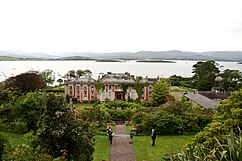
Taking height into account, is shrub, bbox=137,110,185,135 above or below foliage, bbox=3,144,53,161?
below

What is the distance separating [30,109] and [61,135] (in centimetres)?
1067

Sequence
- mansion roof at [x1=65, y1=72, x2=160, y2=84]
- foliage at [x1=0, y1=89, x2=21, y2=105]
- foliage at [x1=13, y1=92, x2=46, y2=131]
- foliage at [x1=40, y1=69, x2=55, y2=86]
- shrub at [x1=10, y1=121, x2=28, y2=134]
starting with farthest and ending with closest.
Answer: foliage at [x1=40, y1=69, x2=55, y2=86]
mansion roof at [x1=65, y1=72, x2=160, y2=84]
foliage at [x1=0, y1=89, x2=21, y2=105]
shrub at [x1=10, y1=121, x2=28, y2=134]
foliage at [x1=13, y1=92, x2=46, y2=131]

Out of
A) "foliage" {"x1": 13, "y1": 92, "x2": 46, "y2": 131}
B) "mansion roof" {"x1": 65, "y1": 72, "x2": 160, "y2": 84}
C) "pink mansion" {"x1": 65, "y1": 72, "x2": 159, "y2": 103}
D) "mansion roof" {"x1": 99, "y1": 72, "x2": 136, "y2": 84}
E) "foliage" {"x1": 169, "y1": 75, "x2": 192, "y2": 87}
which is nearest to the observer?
"foliage" {"x1": 13, "y1": 92, "x2": 46, "y2": 131}

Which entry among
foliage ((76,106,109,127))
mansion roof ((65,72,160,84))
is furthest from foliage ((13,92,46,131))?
mansion roof ((65,72,160,84))

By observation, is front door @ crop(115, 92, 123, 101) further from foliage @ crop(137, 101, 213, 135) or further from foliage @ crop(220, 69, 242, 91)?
foliage @ crop(220, 69, 242, 91)

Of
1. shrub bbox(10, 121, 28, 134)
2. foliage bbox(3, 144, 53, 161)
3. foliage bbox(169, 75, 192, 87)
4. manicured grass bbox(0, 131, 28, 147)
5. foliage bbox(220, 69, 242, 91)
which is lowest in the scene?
foliage bbox(169, 75, 192, 87)

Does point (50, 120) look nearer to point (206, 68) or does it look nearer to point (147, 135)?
point (147, 135)

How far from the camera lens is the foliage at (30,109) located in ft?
65.1

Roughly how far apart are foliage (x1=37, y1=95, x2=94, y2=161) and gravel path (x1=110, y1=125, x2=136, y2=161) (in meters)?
5.58

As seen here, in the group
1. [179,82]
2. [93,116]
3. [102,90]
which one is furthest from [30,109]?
[179,82]

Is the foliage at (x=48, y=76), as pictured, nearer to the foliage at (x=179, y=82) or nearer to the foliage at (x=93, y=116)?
the foliage at (x=179, y=82)

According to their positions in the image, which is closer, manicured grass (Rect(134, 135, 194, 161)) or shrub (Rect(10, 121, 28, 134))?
manicured grass (Rect(134, 135, 194, 161))

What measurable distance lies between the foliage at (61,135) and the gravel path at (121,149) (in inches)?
220

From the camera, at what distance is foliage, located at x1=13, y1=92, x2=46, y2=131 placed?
19842mm
